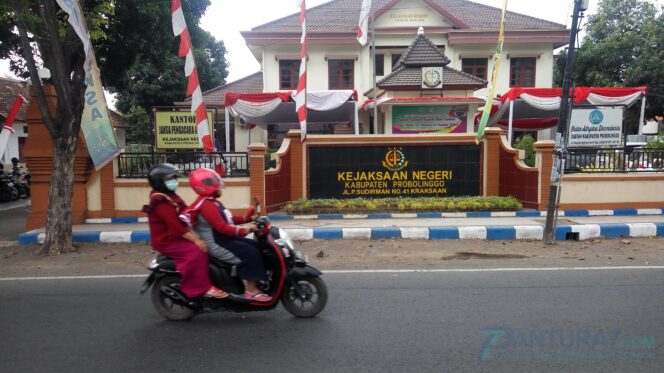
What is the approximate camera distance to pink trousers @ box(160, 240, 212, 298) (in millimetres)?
4574

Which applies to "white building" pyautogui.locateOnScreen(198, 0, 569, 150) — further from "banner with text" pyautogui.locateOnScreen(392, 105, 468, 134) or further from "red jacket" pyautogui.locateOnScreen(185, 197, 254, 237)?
"red jacket" pyautogui.locateOnScreen(185, 197, 254, 237)

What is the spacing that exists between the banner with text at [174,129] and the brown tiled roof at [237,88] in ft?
36.5

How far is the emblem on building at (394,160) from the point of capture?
1177 centimetres

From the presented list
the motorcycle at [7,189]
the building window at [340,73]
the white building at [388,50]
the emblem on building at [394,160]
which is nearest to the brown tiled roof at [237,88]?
the white building at [388,50]

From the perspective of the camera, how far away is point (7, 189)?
16328 millimetres

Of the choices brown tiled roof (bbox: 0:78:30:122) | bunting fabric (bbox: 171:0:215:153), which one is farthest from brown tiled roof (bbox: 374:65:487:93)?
brown tiled roof (bbox: 0:78:30:122)

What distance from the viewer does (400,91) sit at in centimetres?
1598

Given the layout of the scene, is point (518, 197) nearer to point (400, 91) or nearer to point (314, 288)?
point (400, 91)

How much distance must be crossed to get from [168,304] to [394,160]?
7790 mm

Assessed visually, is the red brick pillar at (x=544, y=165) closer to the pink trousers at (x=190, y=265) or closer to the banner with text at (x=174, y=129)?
the banner with text at (x=174, y=129)

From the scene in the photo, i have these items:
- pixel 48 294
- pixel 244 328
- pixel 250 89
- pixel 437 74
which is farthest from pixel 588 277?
pixel 250 89

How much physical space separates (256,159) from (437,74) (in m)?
7.56

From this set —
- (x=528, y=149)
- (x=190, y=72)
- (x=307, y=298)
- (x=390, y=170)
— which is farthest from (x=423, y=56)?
(x=307, y=298)

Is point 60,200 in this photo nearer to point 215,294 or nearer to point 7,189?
point 215,294
